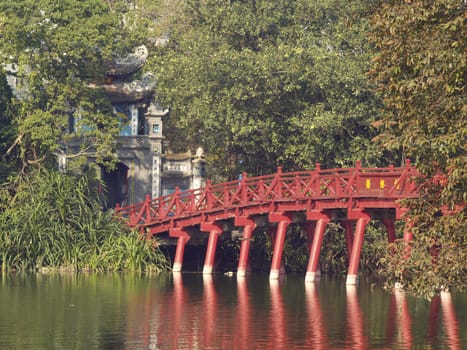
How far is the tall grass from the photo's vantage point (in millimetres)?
45281

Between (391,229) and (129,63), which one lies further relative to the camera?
(129,63)

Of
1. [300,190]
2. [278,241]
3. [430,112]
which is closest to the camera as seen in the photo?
[430,112]

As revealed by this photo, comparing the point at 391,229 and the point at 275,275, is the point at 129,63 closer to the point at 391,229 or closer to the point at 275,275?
the point at 275,275

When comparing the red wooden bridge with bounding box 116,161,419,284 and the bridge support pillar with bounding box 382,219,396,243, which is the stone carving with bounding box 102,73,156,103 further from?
the bridge support pillar with bounding box 382,219,396,243

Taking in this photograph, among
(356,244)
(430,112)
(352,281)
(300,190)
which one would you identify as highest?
(300,190)

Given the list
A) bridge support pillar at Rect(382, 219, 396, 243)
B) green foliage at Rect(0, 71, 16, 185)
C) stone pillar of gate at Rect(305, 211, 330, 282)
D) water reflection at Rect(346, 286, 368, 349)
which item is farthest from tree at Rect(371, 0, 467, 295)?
green foliage at Rect(0, 71, 16, 185)

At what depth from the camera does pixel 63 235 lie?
45.4 metres

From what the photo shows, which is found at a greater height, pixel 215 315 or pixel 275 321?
pixel 215 315

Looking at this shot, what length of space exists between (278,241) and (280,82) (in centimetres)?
771

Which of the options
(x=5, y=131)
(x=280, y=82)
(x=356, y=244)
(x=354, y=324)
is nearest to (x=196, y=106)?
(x=280, y=82)

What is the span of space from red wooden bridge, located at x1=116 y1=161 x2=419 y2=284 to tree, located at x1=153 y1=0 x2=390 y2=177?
10.1 ft

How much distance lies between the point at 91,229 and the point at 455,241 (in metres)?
23.9

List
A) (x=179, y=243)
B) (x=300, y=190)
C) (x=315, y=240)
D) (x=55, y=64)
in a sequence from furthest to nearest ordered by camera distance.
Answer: (x=55, y=64) → (x=179, y=243) → (x=300, y=190) → (x=315, y=240)

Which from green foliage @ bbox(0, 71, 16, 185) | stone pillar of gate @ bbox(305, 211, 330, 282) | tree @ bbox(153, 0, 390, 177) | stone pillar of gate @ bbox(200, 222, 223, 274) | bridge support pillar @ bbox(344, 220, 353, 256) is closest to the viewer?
stone pillar of gate @ bbox(305, 211, 330, 282)
